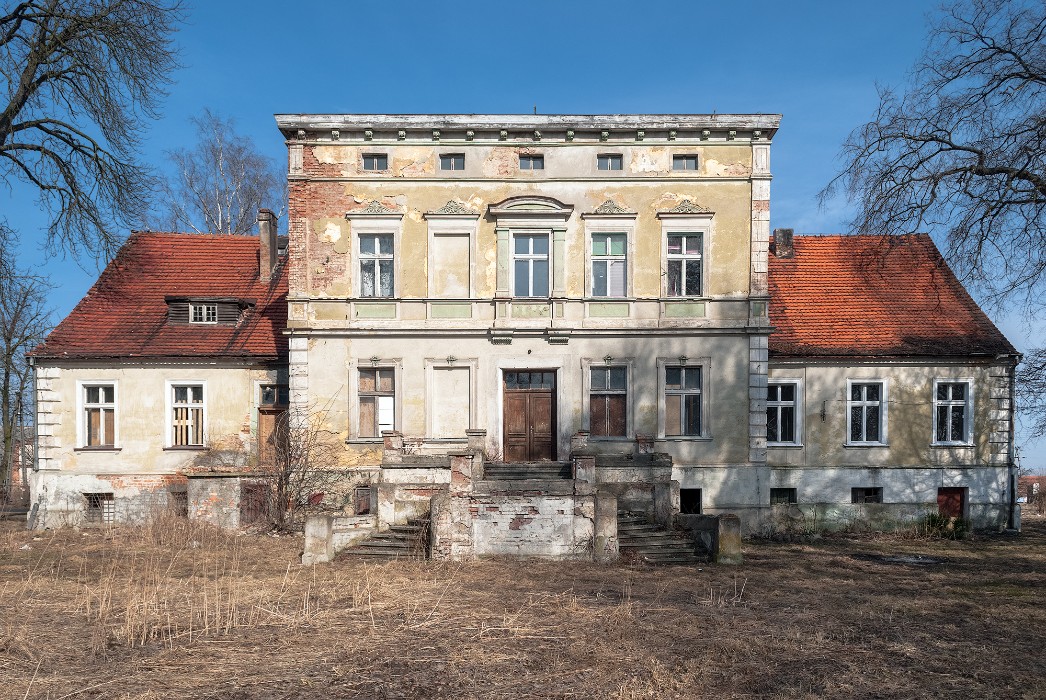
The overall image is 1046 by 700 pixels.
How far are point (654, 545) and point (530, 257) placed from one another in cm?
761

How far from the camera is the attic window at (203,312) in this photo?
19.6 m

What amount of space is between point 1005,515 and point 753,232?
386 inches

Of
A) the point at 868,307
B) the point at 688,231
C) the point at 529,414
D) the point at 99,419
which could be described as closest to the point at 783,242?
the point at 868,307

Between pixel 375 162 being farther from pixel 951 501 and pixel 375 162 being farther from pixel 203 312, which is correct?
pixel 951 501

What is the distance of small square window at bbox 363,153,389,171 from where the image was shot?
58.7ft

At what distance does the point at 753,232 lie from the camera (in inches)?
696

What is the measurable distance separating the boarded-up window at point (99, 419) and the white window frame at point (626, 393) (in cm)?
1203

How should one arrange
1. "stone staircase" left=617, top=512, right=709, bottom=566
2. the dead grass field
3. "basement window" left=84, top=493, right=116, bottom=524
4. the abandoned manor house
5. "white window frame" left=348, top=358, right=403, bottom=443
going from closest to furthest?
the dead grass field → "stone staircase" left=617, top=512, right=709, bottom=566 → the abandoned manor house → "white window frame" left=348, top=358, right=403, bottom=443 → "basement window" left=84, top=493, right=116, bottom=524

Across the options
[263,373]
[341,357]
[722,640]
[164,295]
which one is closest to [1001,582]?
[722,640]

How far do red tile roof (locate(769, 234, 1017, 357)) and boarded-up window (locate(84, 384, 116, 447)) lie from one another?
17.0 meters

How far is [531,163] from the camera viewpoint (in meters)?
17.9

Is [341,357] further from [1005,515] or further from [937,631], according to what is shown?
[1005,515]

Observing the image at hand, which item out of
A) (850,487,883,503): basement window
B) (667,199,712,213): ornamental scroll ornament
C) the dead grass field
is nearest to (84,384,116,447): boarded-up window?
the dead grass field

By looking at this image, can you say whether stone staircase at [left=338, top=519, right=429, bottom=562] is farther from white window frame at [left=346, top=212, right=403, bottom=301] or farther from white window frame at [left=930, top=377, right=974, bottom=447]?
white window frame at [left=930, top=377, right=974, bottom=447]
